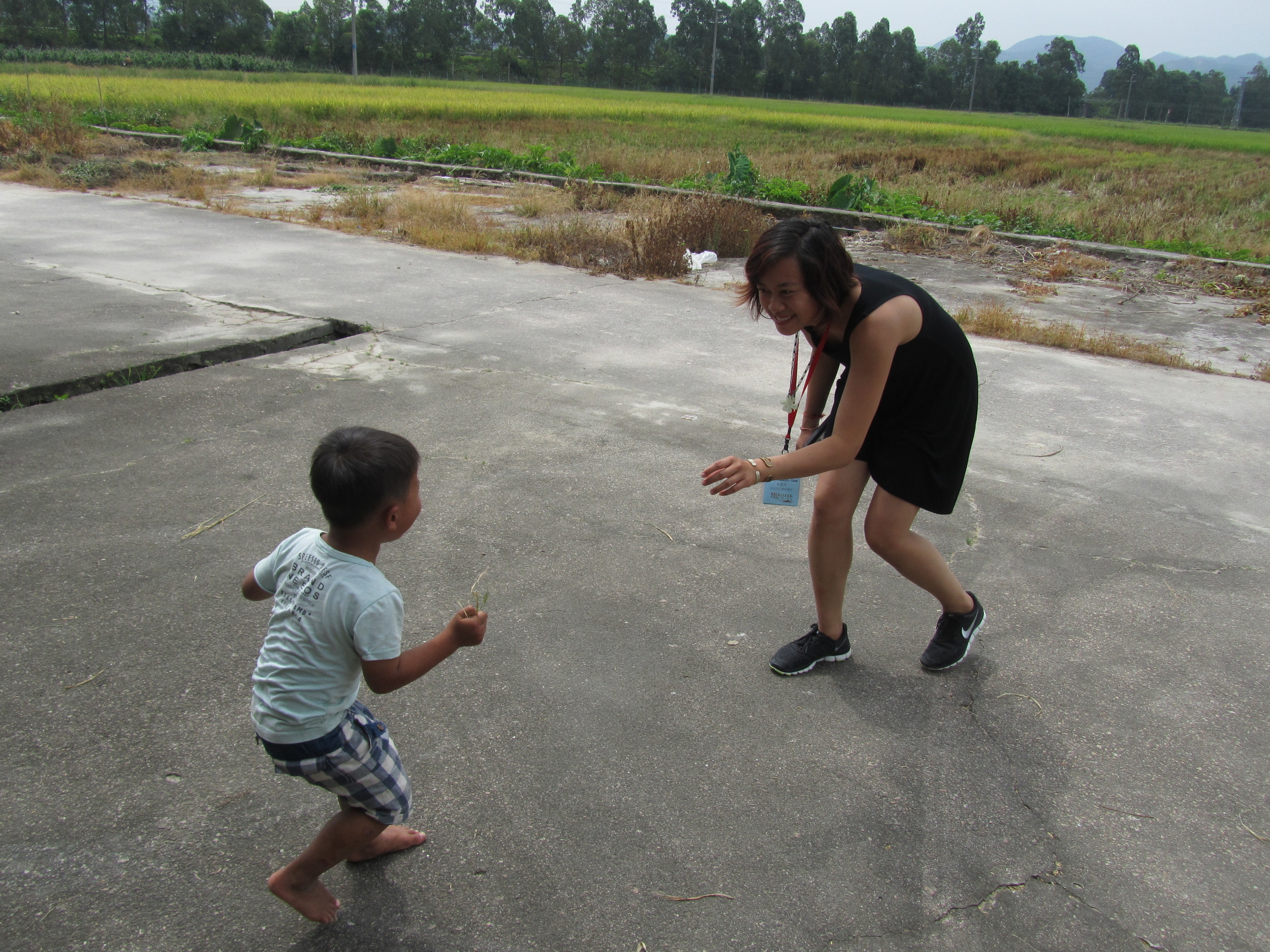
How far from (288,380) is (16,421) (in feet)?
4.56

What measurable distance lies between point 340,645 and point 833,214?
13009mm

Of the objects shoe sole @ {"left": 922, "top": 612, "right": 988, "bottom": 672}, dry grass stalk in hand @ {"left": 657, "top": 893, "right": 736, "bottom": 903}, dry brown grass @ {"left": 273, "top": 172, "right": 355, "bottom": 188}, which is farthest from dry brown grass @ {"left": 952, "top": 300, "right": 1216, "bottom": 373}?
dry brown grass @ {"left": 273, "top": 172, "right": 355, "bottom": 188}

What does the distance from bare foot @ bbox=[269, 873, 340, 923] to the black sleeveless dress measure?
1.80 metres

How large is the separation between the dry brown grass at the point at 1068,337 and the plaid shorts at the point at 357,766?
6409 mm

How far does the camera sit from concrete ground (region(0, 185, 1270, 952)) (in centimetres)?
200

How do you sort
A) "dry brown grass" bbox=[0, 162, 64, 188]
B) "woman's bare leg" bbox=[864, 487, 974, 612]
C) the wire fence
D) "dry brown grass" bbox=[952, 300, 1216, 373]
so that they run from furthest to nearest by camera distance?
the wire fence
"dry brown grass" bbox=[0, 162, 64, 188]
"dry brown grass" bbox=[952, 300, 1216, 373]
"woman's bare leg" bbox=[864, 487, 974, 612]

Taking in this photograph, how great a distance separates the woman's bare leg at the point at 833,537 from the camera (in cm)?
274

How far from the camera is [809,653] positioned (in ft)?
9.54

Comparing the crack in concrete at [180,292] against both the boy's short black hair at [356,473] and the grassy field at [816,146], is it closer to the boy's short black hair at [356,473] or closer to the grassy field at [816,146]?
the boy's short black hair at [356,473]

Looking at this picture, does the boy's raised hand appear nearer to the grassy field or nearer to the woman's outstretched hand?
the woman's outstretched hand

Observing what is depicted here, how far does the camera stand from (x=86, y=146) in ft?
54.6

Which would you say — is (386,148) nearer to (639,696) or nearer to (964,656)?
(639,696)

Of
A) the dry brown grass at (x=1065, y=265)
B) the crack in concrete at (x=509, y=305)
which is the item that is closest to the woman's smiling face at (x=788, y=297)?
the crack in concrete at (x=509, y=305)

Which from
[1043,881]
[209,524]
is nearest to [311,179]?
[209,524]
